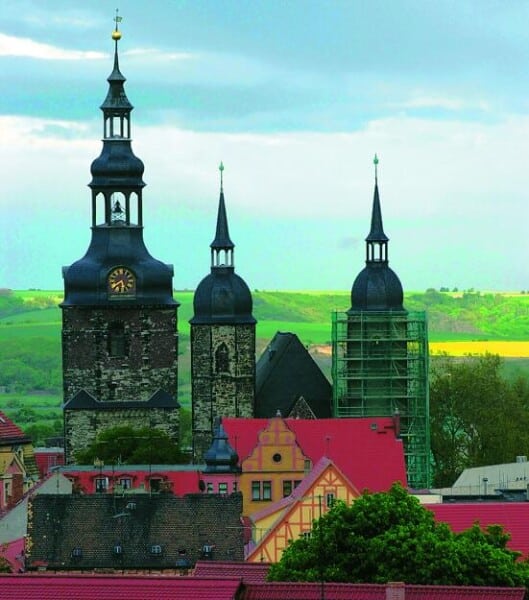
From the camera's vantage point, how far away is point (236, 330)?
5842 inches

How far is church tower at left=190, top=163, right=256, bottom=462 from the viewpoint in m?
148

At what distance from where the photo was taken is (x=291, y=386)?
150500mm

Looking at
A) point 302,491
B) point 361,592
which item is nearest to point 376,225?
point 302,491

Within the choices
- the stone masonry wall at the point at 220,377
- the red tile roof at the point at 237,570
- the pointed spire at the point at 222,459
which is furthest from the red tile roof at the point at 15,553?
the stone masonry wall at the point at 220,377

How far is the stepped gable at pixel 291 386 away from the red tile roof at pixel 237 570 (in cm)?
6162

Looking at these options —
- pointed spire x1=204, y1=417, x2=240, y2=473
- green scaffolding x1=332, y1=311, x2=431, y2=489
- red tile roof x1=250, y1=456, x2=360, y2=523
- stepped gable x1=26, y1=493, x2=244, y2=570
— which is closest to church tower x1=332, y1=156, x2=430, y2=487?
green scaffolding x1=332, y1=311, x2=431, y2=489

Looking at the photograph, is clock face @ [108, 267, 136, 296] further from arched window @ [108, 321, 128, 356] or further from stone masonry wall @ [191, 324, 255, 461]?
stone masonry wall @ [191, 324, 255, 461]

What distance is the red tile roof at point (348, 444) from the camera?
129250 mm

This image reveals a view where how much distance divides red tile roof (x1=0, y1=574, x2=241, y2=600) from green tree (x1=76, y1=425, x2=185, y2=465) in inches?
2454

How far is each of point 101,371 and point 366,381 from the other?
1269 centimetres

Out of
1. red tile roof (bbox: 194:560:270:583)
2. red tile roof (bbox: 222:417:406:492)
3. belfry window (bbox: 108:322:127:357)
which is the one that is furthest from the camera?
belfry window (bbox: 108:322:127:357)

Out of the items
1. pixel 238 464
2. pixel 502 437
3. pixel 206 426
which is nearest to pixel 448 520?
pixel 238 464

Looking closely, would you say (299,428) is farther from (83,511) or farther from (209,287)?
(83,511)

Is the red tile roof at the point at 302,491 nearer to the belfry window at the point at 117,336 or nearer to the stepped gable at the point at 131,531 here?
the stepped gable at the point at 131,531
